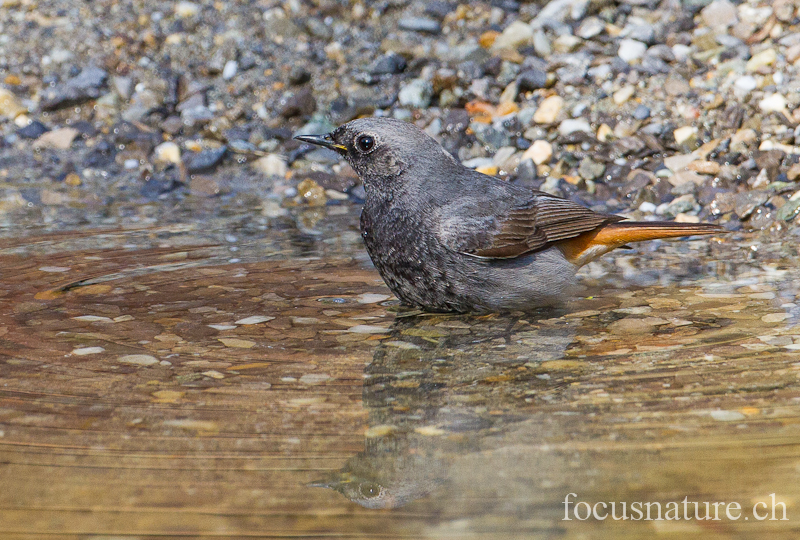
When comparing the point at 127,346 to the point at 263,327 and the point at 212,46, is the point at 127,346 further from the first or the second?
the point at 212,46

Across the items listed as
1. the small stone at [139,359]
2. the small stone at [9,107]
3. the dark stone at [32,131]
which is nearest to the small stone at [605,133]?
the small stone at [139,359]

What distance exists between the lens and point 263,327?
166 inches

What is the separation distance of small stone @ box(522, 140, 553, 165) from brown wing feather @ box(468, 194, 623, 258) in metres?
2.13

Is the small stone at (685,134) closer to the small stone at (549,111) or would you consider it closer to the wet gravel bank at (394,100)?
the wet gravel bank at (394,100)

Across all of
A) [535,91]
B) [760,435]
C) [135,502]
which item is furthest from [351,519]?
[535,91]

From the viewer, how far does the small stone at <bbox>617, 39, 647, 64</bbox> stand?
7.51m

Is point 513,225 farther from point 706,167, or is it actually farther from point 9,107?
point 9,107

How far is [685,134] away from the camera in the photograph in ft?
22.3

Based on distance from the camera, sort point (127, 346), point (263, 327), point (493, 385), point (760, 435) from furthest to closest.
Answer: point (263, 327), point (127, 346), point (493, 385), point (760, 435)

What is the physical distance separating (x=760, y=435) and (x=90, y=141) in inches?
277

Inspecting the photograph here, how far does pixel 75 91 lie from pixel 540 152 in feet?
15.0

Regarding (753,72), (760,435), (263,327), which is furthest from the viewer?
(753,72)

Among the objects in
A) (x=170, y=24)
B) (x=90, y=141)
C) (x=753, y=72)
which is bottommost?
(x=90, y=141)

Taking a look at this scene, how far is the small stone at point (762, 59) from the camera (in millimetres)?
7049
